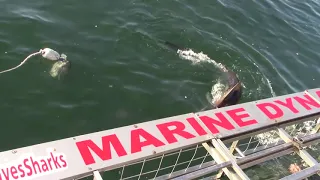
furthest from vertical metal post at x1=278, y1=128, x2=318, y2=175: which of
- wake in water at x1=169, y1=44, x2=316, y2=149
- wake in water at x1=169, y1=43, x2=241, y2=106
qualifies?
wake in water at x1=169, y1=43, x2=241, y2=106

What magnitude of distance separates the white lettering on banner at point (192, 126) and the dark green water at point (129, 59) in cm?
355

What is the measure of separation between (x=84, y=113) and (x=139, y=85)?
181 centimetres

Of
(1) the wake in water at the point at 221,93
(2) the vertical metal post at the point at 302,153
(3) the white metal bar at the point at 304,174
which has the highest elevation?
(1) the wake in water at the point at 221,93

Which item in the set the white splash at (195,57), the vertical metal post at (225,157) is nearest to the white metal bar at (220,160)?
the vertical metal post at (225,157)

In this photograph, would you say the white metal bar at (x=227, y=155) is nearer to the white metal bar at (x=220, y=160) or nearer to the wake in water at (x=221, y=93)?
the white metal bar at (x=220, y=160)

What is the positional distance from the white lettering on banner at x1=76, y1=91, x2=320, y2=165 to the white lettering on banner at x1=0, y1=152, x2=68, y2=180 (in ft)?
0.94

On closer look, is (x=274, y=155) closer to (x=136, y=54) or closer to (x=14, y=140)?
(x=14, y=140)

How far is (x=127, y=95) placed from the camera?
358 inches

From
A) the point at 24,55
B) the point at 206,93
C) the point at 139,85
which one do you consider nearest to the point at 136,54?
the point at 139,85

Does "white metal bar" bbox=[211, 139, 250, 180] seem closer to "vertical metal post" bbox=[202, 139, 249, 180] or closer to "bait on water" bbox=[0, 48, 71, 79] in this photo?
"vertical metal post" bbox=[202, 139, 249, 180]

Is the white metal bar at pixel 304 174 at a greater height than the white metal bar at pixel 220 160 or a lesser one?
lesser

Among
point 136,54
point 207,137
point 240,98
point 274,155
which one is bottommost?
point 274,155

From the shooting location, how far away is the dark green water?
26.9ft

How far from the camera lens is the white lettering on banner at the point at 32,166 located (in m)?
Answer: 3.65
